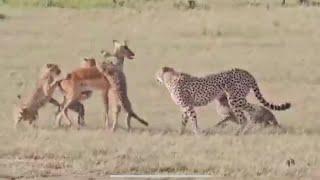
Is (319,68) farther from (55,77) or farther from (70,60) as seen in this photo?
(55,77)

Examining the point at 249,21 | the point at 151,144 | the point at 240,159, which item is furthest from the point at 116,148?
the point at 249,21

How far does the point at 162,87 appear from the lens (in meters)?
16.5

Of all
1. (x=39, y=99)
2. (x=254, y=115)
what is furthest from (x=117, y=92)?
(x=254, y=115)

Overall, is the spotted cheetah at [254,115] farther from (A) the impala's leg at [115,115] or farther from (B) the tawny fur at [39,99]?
(B) the tawny fur at [39,99]

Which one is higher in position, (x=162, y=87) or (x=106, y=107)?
(x=162, y=87)

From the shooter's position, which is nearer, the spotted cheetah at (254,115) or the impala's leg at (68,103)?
the spotted cheetah at (254,115)

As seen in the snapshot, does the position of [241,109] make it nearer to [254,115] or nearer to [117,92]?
[254,115]

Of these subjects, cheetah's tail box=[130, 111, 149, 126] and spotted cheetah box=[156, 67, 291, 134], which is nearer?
spotted cheetah box=[156, 67, 291, 134]

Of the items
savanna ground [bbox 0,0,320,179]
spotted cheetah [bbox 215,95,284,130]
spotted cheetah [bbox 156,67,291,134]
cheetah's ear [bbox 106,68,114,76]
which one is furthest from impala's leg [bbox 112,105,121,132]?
spotted cheetah [bbox 215,95,284,130]

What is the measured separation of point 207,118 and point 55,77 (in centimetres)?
198

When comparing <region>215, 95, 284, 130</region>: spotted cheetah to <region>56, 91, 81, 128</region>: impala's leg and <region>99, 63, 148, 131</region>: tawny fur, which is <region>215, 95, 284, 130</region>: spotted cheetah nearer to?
<region>99, 63, 148, 131</region>: tawny fur

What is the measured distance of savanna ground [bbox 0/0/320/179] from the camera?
1055 cm


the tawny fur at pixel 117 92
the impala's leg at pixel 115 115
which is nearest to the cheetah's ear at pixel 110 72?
the tawny fur at pixel 117 92

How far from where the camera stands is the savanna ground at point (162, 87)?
10555 mm
